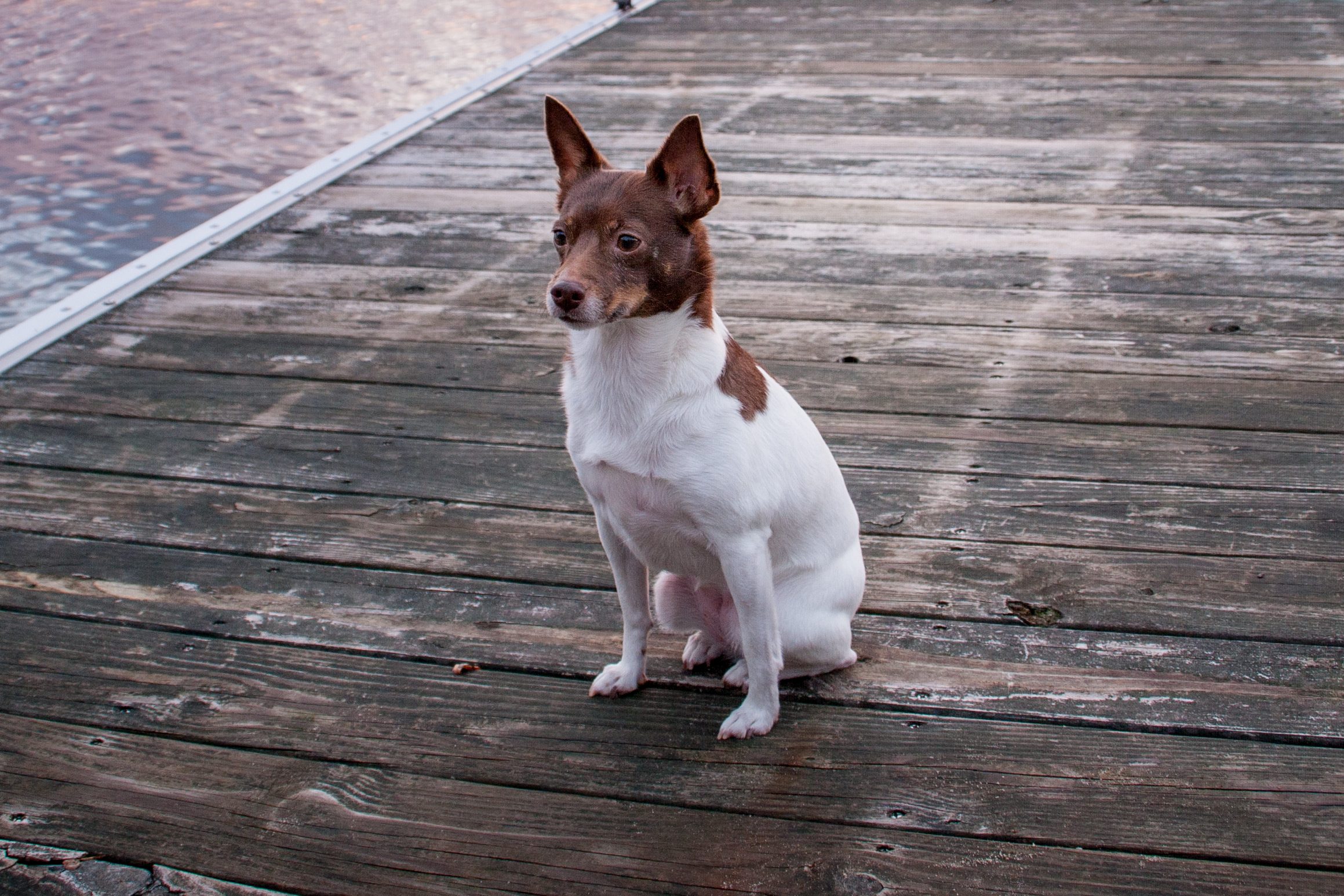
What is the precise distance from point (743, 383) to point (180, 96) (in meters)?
8.17

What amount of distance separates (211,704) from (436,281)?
214cm

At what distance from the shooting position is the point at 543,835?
1.81 metres

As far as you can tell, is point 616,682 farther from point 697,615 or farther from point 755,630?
point 755,630

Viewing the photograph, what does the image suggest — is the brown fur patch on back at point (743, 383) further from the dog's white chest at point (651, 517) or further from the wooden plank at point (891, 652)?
the wooden plank at point (891, 652)

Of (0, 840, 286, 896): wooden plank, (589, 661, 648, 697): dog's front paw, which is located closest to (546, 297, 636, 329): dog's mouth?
(589, 661, 648, 697): dog's front paw

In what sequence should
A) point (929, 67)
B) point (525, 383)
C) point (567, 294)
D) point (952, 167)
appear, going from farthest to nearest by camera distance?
point (929, 67)
point (952, 167)
point (525, 383)
point (567, 294)

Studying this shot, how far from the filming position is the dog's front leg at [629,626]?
209cm

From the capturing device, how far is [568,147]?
1.91 meters

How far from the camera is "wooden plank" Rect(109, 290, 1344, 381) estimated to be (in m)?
3.20

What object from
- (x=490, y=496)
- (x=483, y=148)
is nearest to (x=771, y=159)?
(x=483, y=148)

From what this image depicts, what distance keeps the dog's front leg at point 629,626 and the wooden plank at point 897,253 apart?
2.00 metres

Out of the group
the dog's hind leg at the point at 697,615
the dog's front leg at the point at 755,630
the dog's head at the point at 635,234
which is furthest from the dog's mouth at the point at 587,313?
the dog's hind leg at the point at 697,615

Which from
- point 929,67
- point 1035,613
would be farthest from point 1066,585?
point 929,67

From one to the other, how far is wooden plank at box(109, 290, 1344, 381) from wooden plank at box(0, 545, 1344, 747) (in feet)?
3.99
